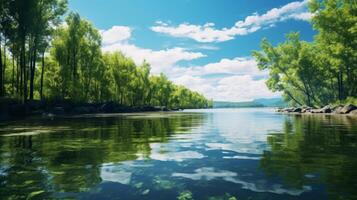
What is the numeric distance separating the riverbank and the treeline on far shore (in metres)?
1.31

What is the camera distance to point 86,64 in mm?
64500

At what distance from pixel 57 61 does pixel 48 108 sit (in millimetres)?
17223

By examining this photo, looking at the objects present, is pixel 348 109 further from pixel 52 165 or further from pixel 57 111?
pixel 57 111

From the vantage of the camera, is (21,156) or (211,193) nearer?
(211,193)

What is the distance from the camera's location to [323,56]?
5438cm

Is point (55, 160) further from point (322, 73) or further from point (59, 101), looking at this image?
point (322, 73)

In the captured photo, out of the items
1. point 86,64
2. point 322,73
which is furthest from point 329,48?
point 86,64

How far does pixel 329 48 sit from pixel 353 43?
5.44 m

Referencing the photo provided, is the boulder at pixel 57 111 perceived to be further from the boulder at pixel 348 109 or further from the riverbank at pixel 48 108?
the boulder at pixel 348 109

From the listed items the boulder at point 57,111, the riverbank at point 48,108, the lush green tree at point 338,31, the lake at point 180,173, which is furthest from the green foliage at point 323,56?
the boulder at point 57,111

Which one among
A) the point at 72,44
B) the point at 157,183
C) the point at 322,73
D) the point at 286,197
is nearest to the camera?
the point at 286,197

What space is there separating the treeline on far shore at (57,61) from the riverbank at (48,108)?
1.31m

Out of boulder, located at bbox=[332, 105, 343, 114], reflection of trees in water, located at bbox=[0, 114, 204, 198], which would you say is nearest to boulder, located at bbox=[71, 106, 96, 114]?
reflection of trees in water, located at bbox=[0, 114, 204, 198]

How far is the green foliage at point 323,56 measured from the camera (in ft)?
161
